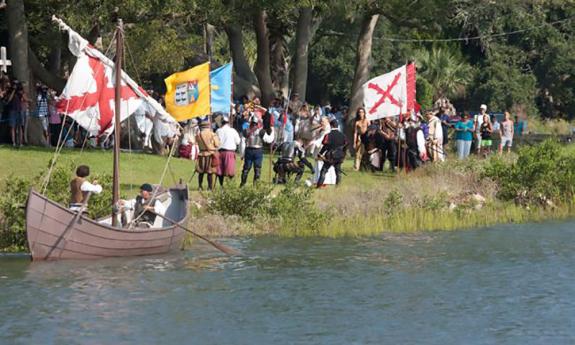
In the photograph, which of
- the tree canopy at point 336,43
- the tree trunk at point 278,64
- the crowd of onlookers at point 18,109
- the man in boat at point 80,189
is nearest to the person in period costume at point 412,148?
the tree canopy at point 336,43

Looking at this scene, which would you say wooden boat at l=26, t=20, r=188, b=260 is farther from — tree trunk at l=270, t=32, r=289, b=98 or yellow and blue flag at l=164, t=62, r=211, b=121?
tree trunk at l=270, t=32, r=289, b=98

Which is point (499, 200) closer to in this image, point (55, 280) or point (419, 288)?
point (419, 288)

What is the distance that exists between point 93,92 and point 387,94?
35.2ft

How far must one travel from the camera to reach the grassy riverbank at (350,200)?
25734 millimetres

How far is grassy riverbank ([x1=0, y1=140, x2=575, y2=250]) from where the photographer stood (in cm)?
2573

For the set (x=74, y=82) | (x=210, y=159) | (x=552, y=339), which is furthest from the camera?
(x=210, y=159)

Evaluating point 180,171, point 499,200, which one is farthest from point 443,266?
point 180,171

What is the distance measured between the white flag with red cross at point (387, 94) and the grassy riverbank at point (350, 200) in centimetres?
149

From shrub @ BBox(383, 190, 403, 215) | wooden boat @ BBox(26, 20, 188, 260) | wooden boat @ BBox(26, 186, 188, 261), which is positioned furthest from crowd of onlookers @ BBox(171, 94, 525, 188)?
wooden boat @ BBox(26, 186, 188, 261)

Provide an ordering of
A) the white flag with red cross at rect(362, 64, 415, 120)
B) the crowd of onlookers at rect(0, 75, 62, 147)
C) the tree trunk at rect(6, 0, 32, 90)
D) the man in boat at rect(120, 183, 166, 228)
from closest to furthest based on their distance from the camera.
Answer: the man in boat at rect(120, 183, 166, 228), the white flag with red cross at rect(362, 64, 415, 120), the crowd of onlookers at rect(0, 75, 62, 147), the tree trunk at rect(6, 0, 32, 90)

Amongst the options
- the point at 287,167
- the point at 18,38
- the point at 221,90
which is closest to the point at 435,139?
the point at 287,167

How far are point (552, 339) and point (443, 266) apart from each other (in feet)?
18.6

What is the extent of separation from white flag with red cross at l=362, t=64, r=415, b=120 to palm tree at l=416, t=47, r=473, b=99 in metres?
32.8

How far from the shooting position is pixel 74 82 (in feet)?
73.4
